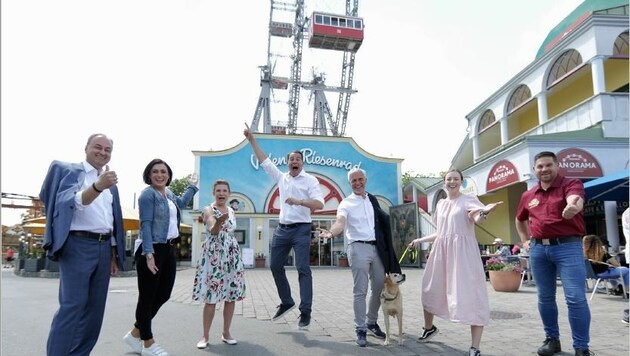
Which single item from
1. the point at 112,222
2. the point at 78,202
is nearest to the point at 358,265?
the point at 112,222

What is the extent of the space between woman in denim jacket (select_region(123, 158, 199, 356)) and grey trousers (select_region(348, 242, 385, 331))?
1.85 meters

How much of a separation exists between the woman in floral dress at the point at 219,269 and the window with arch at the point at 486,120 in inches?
696

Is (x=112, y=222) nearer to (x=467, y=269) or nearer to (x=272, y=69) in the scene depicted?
(x=467, y=269)

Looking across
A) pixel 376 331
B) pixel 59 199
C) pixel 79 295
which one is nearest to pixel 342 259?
pixel 376 331

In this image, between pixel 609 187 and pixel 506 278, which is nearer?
pixel 609 187

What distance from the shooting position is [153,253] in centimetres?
416

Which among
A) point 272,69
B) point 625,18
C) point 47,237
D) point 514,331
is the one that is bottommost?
point 514,331

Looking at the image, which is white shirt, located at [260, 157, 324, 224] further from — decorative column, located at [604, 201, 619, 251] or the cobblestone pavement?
decorative column, located at [604, 201, 619, 251]

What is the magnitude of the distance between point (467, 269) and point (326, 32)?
36.8 m

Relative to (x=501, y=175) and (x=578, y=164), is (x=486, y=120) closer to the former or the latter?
(x=501, y=175)

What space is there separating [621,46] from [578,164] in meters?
4.74

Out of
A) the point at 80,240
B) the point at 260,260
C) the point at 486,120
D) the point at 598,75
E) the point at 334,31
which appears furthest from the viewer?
the point at 334,31

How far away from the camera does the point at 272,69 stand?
42.3m

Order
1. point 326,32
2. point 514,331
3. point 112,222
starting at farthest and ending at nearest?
point 326,32, point 514,331, point 112,222
